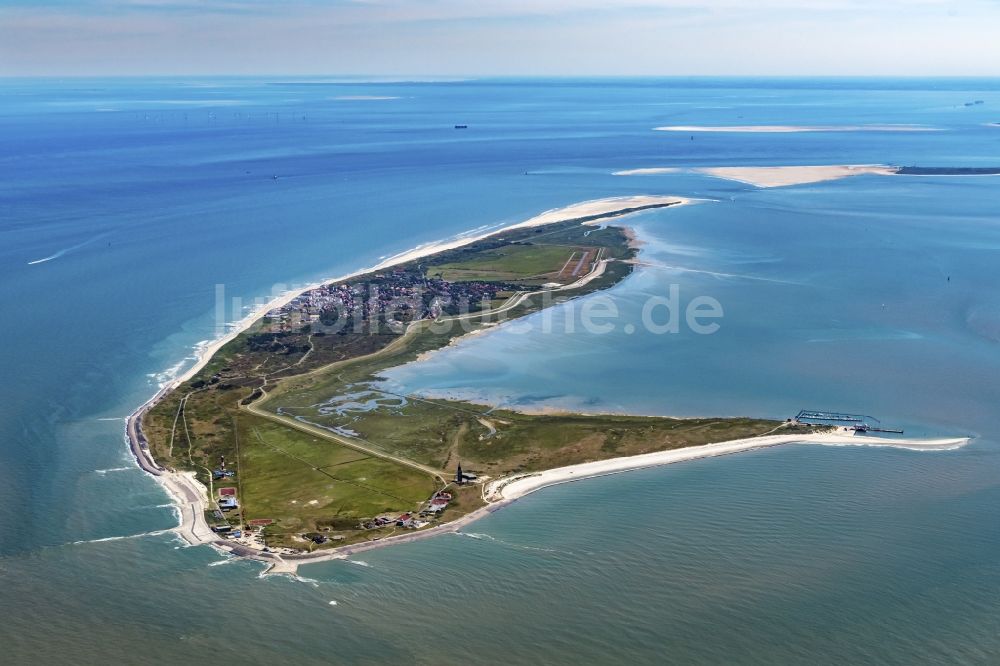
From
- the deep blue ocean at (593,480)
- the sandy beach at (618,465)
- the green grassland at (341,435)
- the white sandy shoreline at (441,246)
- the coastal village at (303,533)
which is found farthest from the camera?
the white sandy shoreline at (441,246)

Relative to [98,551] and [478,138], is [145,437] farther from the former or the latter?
[478,138]

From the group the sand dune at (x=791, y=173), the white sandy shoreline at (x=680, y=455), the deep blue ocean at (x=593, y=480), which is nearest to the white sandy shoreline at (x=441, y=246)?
the deep blue ocean at (x=593, y=480)

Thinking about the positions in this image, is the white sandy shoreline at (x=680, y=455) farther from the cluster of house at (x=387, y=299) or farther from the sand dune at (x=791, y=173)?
the sand dune at (x=791, y=173)

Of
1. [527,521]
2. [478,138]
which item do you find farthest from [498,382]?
[478,138]

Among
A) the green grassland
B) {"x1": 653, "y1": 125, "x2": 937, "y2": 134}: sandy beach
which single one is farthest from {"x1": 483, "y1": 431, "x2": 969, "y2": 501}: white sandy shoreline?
{"x1": 653, "y1": 125, "x2": 937, "y2": 134}: sandy beach

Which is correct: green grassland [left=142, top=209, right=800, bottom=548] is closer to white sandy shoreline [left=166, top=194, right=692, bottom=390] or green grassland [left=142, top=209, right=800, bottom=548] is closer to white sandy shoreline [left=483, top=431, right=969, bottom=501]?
white sandy shoreline [left=483, top=431, right=969, bottom=501]

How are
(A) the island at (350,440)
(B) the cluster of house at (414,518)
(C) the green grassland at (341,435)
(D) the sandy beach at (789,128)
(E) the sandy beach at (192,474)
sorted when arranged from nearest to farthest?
(E) the sandy beach at (192,474) → (B) the cluster of house at (414,518) → (A) the island at (350,440) → (C) the green grassland at (341,435) → (D) the sandy beach at (789,128)
